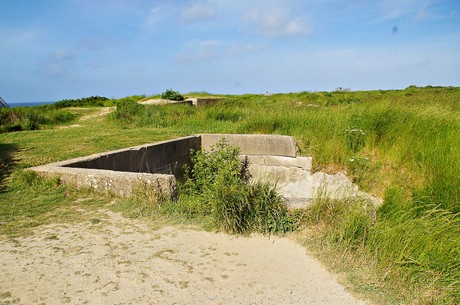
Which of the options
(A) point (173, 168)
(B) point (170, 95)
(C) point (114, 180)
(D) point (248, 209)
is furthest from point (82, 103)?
(D) point (248, 209)

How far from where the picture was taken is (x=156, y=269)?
2922 mm

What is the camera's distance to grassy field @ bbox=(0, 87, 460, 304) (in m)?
2.88

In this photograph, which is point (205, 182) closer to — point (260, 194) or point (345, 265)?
point (260, 194)

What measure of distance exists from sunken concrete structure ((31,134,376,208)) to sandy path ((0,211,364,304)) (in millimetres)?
850

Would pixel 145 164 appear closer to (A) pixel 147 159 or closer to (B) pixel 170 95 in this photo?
(A) pixel 147 159

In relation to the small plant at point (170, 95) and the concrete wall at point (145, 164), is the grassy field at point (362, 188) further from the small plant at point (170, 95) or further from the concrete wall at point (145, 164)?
the small plant at point (170, 95)

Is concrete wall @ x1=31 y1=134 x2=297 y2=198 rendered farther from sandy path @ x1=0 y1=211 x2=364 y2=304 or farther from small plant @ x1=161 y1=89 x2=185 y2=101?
small plant @ x1=161 y1=89 x2=185 y2=101

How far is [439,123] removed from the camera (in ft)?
25.2

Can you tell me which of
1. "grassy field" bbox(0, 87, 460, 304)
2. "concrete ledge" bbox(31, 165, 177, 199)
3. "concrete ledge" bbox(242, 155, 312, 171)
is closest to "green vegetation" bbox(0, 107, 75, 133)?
"grassy field" bbox(0, 87, 460, 304)

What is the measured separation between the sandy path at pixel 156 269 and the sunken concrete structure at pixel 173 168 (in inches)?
33.5

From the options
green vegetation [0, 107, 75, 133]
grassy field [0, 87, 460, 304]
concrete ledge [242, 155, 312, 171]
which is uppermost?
green vegetation [0, 107, 75, 133]

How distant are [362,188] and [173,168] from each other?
13.0ft

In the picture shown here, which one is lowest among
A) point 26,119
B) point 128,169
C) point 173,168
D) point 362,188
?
point 362,188

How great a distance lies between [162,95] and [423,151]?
1546cm
